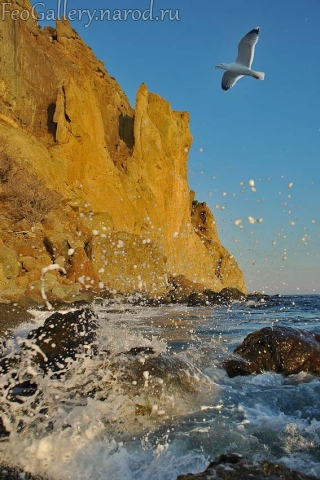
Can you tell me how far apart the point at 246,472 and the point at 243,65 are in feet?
24.4

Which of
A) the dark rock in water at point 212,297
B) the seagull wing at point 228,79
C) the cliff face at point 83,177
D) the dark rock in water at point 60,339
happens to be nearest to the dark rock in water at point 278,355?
the dark rock in water at point 60,339

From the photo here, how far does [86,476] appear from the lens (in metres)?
2.95

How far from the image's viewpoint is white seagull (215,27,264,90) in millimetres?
7391

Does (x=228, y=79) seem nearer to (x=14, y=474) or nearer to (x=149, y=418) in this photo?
(x=149, y=418)

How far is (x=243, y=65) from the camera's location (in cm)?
775

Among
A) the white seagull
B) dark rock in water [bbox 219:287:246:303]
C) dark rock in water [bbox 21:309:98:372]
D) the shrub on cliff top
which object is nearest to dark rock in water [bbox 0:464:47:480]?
dark rock in water [bbox 21:309:98:372]

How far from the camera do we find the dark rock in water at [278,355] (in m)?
6.07

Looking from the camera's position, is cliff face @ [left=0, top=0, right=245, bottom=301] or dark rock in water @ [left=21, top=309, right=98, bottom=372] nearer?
dark rock in water @ [left=21, top=309, right=98, bottom=372]

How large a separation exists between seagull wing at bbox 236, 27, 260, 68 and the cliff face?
9880 millimetres

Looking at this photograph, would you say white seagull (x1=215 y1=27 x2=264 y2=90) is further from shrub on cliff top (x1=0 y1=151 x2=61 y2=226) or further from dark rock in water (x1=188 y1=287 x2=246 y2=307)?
dark rock in water (x1=188 y1=287 x2=246 y2=307)

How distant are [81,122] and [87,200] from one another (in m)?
6.56

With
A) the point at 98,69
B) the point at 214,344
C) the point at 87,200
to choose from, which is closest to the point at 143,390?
the point at 214,344

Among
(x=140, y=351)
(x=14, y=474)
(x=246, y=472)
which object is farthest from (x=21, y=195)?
(x=246, y=472)

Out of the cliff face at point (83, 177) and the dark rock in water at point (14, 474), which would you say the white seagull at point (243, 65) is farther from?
the cliff face at point (83, 177)
